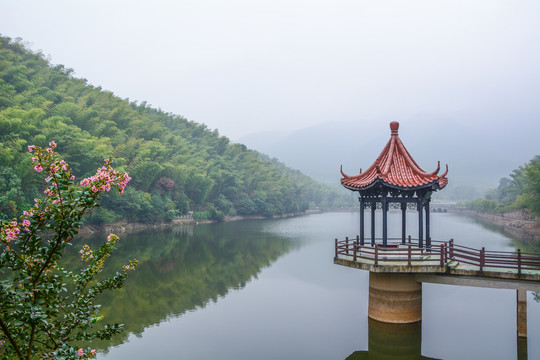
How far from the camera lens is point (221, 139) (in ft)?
287

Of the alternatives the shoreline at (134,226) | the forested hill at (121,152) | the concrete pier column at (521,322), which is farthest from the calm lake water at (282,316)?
the forested hill at (121,152)

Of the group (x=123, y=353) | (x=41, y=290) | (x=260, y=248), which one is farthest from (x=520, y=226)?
(x=41, y=290)

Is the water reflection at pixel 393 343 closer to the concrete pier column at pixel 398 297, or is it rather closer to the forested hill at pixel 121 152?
the concrete pier column at pixel 398 297

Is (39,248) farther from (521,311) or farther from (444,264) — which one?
(521,311)

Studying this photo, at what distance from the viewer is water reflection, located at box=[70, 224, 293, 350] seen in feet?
55.9

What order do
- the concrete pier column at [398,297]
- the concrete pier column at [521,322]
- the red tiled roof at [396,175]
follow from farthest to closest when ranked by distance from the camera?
1. the red tiled roof at [396,175]
2. the concrete pier column at [398,297]
3. the concrete pier column at [521,322]

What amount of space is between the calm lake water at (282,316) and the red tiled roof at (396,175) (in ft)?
13.8

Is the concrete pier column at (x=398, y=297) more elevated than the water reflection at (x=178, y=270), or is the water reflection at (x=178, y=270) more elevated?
the concrete pier column at (x=398, y=297)

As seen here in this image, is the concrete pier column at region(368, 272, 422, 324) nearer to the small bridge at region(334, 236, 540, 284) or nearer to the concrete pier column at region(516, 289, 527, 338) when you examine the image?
the small bridge at region(334, 236, 540, 284)

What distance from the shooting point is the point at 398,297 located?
13.4 metres

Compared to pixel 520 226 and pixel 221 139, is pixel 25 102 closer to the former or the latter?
pixel 221 139

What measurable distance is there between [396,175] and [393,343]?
4.94m

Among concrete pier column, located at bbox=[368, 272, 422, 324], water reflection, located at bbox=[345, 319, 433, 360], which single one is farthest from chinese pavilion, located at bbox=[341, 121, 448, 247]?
water reflection, located at bbox=[345, 319, 433, 360]

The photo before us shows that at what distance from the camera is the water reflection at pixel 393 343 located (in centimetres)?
1255
